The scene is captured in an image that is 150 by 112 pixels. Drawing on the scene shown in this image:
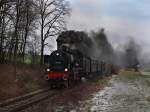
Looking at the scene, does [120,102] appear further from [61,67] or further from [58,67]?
[58,67]

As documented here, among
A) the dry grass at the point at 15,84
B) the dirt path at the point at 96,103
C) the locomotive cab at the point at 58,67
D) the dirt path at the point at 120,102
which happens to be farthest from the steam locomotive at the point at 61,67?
the dirt path at the point at 120,102

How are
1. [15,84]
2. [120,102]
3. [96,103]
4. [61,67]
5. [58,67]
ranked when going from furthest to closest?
[58,67] → [61,67] → [15,84] → [120,102] → [96,103]

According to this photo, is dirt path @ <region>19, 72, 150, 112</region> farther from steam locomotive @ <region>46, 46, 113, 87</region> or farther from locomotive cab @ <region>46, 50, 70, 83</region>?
steam locomotive @ <region>46, 46, 113, 87</region>

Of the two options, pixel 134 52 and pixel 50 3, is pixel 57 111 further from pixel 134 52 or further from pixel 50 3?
pixel 134 52

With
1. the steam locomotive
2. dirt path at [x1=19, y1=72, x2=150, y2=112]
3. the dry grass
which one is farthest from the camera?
the steam locomotive

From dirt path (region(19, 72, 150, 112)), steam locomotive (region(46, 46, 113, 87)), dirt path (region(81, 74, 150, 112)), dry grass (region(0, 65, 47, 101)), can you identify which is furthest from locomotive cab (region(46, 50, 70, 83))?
dirt path (region(81, 74, 150, 112))

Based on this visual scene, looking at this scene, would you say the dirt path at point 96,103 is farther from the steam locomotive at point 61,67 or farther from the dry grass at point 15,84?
the steam locomotive at point 61,67

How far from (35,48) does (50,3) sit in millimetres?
10266

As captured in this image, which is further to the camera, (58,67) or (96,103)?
(58,67)

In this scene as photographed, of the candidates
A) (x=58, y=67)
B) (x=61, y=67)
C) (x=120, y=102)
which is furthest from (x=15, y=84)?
(x=120, y=102)

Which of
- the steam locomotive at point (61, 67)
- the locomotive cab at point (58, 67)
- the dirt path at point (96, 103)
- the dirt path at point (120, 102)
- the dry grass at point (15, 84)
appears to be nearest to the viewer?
the dirt path at point (120, 102)

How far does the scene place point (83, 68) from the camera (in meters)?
42.4

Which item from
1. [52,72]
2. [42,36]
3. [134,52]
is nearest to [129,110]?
[52,72]

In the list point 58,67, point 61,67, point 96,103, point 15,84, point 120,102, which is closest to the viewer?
point 96,103
